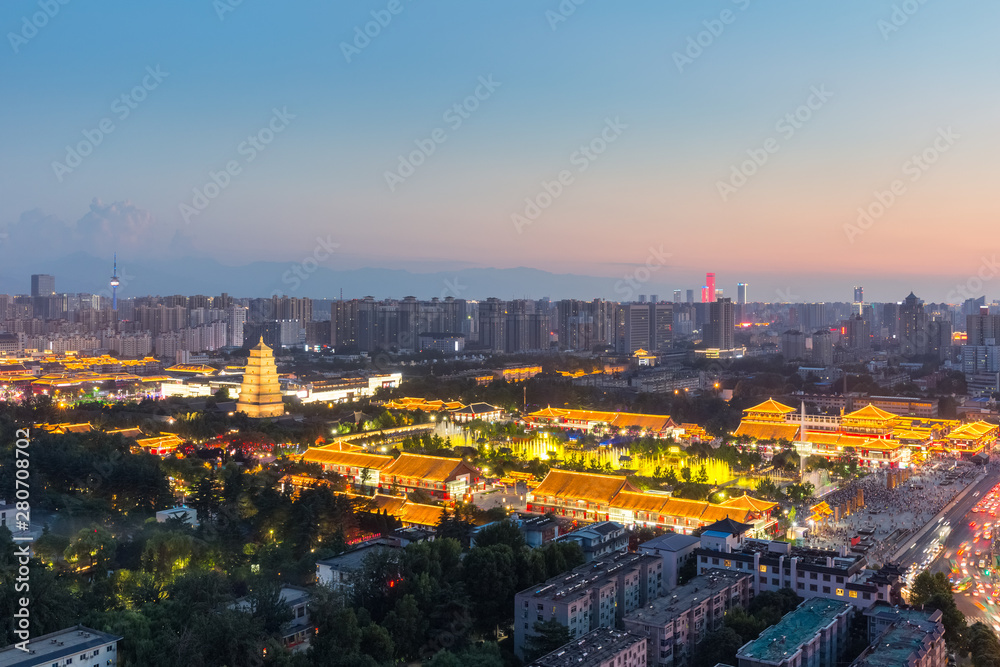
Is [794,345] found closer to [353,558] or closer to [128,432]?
[128,432]

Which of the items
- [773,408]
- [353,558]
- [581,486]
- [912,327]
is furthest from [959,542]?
[912,327]

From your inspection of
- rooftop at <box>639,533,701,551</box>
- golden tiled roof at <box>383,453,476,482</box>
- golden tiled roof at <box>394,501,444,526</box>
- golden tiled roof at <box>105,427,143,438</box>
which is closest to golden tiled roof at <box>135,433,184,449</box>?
golden tiled roof at <box>105,427,143,438</box>

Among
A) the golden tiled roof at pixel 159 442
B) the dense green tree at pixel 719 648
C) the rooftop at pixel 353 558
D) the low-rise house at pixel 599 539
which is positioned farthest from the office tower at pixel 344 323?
the dense green tree at pixel 719 648

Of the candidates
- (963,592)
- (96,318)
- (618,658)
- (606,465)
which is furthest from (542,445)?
(96,318)

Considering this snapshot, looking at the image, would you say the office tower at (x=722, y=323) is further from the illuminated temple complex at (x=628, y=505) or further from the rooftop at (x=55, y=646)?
the rooftop at (x=55, y=646)

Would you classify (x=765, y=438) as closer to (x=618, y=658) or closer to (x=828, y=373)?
(x=618, y=658)
